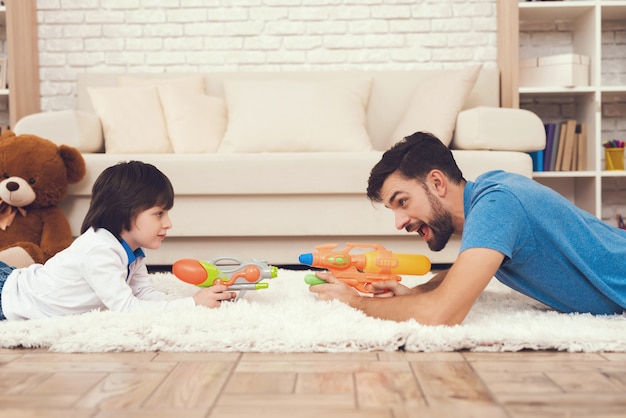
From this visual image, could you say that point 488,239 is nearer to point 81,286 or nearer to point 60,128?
point 81,286

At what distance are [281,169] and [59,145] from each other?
3.01ft

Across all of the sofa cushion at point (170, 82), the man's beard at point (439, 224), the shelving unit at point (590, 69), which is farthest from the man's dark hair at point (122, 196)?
the shelving unit at point (590, 69)

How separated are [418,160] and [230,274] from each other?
1.83 ft

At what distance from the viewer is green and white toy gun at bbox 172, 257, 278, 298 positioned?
1.66 m

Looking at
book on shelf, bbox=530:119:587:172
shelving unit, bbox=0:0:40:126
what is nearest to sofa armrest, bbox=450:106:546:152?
book on shelf, bbox=530:119:587:172

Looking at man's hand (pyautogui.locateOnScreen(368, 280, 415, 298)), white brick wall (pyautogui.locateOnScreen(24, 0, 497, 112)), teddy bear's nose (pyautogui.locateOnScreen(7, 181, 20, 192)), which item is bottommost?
man's hand (pyautogui.locateOnScreen(368, 280, 415, 298))

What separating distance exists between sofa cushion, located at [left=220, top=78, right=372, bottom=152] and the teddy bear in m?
0.75

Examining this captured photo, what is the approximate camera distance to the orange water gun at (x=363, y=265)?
5.46 feet

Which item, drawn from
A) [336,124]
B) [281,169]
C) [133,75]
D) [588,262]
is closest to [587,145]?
[336,124]

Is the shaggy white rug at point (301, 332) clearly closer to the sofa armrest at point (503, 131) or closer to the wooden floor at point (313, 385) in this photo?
the wooden floor at point (313, 385)

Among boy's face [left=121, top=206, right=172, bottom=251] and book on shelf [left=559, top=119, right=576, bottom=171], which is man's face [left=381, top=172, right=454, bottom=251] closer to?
boy's face [left=121, top=206, right=172, bottom=251]

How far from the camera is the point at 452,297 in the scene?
1.35 m

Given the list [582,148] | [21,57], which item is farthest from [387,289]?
[21,57]

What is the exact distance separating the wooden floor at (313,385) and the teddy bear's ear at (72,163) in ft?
4.29
